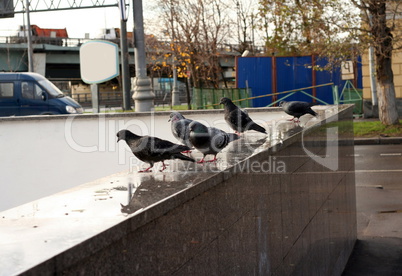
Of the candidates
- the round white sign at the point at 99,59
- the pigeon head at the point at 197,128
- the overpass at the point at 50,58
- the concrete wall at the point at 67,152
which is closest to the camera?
the pigeon head at the point at 197,128

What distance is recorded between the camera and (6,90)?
1057 inches

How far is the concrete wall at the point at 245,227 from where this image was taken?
2.26 m

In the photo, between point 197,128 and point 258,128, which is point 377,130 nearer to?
point 258,128

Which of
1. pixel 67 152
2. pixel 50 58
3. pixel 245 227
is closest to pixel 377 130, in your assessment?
pixel 67 152

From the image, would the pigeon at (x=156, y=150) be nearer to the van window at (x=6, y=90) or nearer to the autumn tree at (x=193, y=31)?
the van window at (x=6, y=90)

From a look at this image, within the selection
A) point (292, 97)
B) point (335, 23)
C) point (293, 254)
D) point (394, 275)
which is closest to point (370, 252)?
point (394, 275)

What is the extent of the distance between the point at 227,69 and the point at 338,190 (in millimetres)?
72925

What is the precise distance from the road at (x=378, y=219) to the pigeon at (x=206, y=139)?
3.31 m

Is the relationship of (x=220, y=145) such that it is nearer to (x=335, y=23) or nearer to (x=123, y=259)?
(x=123, y=259)

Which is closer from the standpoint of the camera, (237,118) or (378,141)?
(237,118)

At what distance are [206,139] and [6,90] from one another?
2360cm

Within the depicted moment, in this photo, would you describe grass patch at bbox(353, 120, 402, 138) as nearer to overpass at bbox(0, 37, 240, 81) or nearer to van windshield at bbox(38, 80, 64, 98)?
van windshield at bbox(38, 80, 64, 98)

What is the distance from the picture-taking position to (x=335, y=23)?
2212 cm

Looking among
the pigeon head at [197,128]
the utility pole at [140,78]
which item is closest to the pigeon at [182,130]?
the pigeon head at [197,128]
